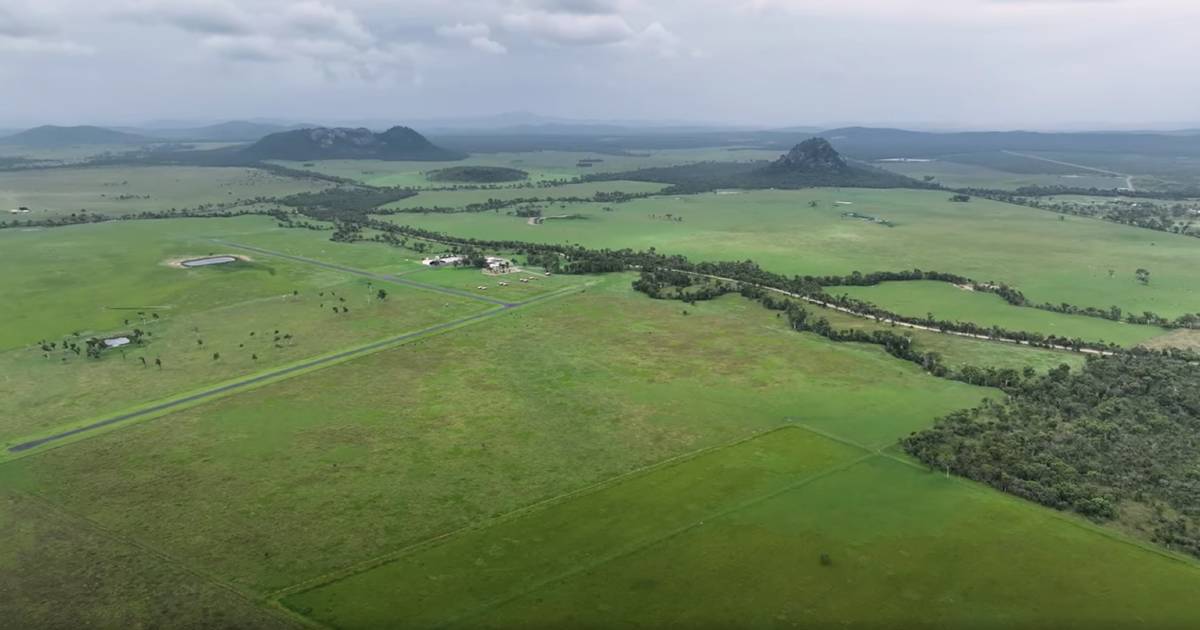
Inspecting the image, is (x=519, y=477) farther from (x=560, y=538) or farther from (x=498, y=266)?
(x=498, y=266)

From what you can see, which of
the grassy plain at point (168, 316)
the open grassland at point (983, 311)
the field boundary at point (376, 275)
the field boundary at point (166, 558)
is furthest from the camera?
the field boundary at point (376, 275)

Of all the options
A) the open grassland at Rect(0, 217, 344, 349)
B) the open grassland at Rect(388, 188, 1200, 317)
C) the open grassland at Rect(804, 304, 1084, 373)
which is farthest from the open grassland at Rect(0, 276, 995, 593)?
the open grassland at Rect(388, 188, 1200, 317)

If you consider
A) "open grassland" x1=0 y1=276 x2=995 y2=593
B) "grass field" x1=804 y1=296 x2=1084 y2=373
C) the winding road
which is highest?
the winding road

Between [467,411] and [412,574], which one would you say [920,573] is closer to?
[412,574]

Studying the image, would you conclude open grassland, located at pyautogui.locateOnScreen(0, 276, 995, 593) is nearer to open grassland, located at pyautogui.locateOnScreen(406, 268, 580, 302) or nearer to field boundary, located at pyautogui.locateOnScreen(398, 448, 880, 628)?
field boundary, located at pyautogui.locateOnScreen(398, 448, 880, 628)

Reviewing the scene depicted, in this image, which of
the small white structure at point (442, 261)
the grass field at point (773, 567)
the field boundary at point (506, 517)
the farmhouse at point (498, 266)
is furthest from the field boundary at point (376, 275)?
the grass field at point (773, 567)

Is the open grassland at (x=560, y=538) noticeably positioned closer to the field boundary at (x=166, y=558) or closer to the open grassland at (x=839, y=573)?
the open grassland at (x=839, y=573)
